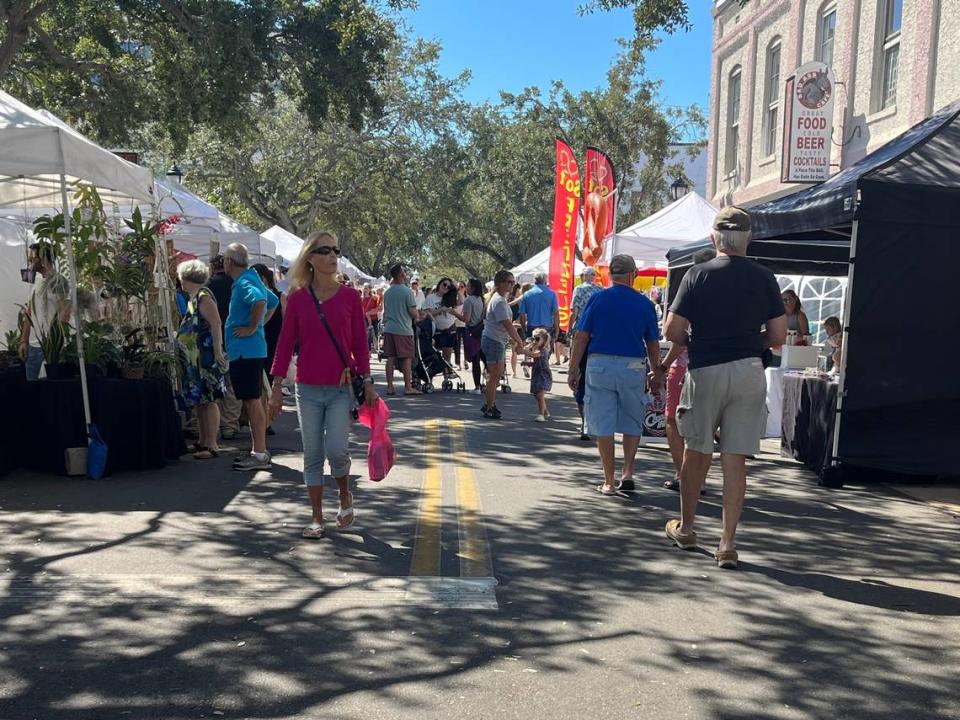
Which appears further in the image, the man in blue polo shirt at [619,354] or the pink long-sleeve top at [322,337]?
the man in blue polo shirt at [619,354]

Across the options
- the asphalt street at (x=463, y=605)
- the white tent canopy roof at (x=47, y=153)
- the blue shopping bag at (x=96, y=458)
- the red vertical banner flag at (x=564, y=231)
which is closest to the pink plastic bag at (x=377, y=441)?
the asphalt street at (x=463, y=605)

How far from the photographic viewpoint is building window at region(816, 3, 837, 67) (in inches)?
715

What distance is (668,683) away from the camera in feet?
12.8

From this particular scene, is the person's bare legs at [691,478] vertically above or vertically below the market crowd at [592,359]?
below

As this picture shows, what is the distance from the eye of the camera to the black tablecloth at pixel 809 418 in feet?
28.1

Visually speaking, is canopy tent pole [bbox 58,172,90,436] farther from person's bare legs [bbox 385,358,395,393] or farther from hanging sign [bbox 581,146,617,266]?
hanging sign [bbox 581,146,617,266]

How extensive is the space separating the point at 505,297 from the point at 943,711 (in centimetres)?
961

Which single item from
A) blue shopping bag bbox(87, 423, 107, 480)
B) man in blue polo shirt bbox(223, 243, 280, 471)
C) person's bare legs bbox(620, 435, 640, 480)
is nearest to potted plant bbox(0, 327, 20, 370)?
blue shopping bag bbox(87, 423, 107, 480)

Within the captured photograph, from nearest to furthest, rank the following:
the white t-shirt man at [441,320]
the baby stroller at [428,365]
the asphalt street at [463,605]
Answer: the asphalt street at [463,605], the baby stroller at [428,365], the white t-shirt man at [441,320]

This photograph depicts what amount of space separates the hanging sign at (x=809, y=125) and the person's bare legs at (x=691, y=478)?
11.8 metres

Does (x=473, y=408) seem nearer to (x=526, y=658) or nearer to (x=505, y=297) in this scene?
(x=505, y=297)

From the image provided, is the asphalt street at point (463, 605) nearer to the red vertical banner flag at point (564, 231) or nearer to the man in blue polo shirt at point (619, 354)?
the man in blue polo shirt at point (619, 354)

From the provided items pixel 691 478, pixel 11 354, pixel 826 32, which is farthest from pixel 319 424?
pixel 826 32

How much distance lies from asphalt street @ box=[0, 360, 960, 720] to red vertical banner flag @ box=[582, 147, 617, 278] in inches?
451
